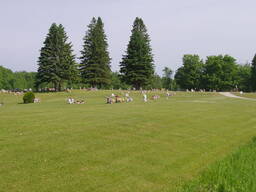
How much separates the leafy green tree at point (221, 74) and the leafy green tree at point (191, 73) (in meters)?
3.13

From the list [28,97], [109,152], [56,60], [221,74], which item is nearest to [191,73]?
[221,74]

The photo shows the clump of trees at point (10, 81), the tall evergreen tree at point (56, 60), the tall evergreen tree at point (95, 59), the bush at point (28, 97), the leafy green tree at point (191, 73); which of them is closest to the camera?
the bush at point (28, 97)

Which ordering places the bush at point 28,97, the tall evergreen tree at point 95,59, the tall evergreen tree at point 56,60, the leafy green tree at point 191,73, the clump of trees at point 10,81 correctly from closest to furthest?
1. the bush at point 28,97
2. the tall evergreen tree at point 56,60
3. the tall evergreen tree at point 95,59
4. the leafy green tree at point 191,73
5. the clump of trees at point 10,81

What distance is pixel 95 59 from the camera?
204 feet

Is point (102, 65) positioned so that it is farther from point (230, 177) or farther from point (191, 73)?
point (230, 177)

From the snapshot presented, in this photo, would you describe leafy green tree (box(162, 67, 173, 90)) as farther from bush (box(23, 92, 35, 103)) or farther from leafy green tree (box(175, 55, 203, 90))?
bush (box(23, 92, 35, 103))

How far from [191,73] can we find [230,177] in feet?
270

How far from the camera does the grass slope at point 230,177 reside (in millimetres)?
7766

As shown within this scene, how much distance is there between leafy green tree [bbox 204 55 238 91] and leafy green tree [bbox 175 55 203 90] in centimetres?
313

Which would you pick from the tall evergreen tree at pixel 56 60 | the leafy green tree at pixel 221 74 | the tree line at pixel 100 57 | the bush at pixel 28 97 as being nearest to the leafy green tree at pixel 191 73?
the leafy green tree at pixel 221 74

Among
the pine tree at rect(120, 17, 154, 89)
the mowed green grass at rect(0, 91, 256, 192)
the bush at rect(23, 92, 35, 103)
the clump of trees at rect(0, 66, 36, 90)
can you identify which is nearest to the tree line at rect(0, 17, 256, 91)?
the pine tree at rect(120, 17, 154, 89)

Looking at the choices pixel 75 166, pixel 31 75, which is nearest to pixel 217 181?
pixel 75 166

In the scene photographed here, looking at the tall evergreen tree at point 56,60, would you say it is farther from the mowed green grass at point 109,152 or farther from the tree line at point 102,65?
the mowed green grass at point 109,152

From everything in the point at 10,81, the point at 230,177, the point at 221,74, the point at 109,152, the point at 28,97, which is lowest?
the point at 230,177
